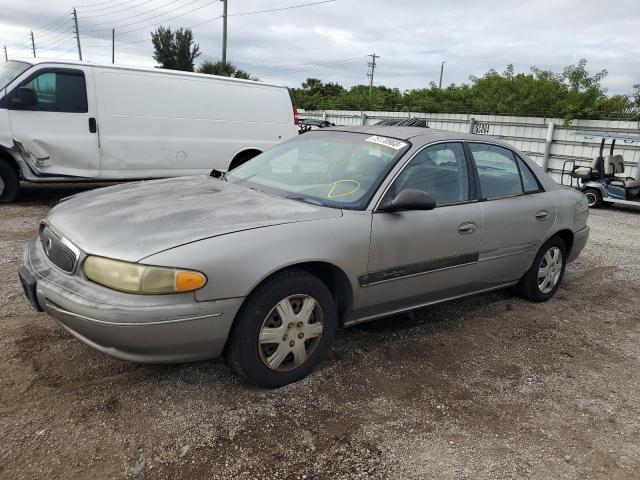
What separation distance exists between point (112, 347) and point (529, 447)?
2.12 metres

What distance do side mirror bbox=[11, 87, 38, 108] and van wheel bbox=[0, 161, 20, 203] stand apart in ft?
2.87

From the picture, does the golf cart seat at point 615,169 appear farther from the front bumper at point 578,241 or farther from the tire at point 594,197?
the front bumper at point 578,241

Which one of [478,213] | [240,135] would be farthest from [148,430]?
[240,135]

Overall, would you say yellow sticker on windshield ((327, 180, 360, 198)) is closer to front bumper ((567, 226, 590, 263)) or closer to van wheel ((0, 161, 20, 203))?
front bumper ((567, 226, 590, 263))

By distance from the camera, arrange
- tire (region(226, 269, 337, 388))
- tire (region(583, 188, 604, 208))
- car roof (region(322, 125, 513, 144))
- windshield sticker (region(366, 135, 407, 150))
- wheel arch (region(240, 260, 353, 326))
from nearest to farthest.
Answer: tire (region(226, 269, 337, 388)) < wheel arch (region(240, 260, 353, 326)) < windshield sticker (region(366, 135, 407, 150)) < car roof (region(322, 125, 513, 144)) < tire (region(583, 188, 604, 208))

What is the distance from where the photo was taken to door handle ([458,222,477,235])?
3664 millimetres

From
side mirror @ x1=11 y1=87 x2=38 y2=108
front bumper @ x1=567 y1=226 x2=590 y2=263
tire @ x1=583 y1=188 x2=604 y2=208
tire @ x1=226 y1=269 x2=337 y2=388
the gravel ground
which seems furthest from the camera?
tire @ x1=583 y1=188 x2=604 y2=208

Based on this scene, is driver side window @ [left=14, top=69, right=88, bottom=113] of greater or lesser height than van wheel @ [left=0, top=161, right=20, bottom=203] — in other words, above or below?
above

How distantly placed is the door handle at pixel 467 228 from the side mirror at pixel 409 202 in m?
0.51

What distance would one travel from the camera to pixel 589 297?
509 cm

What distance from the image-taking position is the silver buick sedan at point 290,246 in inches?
98.1

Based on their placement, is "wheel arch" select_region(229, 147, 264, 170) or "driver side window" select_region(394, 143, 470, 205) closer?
"driver side window" select_region(394, 143, 470, 205)

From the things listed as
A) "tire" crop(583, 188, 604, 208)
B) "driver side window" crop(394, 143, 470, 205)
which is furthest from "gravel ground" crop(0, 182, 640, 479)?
"tire" crop(583, 188, 604, 208)

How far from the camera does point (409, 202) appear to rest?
125 inches
